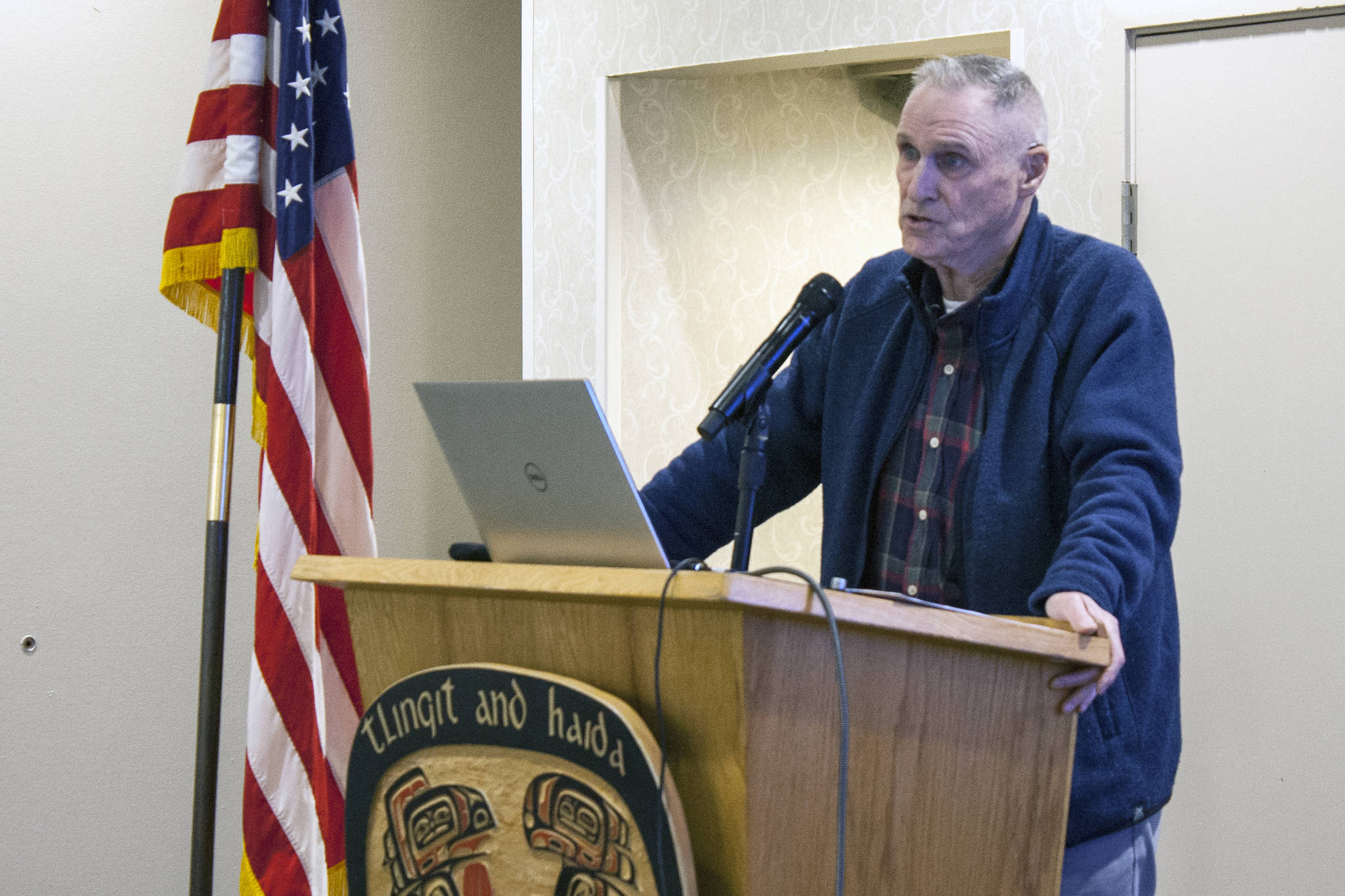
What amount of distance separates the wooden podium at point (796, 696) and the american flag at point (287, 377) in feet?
3.61

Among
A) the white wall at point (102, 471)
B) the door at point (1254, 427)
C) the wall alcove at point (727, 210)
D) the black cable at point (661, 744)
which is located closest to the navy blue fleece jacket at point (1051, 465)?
the black cable at point (661, 744)

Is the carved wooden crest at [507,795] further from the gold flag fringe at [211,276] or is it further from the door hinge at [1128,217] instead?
the door hinge at [1128,217]

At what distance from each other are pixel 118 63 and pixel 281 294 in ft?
3.03

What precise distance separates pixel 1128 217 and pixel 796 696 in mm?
1993

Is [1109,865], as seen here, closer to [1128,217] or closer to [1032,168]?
[1032,168]

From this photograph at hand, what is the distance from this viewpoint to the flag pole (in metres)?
2.20

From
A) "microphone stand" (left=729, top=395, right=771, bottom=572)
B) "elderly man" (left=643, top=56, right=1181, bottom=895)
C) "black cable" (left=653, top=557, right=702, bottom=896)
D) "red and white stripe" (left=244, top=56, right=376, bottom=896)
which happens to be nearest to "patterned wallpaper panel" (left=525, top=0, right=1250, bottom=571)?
"red and white stripe" (left=244, top=56, right=376, bottom=896)

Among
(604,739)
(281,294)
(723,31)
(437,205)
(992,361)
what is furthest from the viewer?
(437,205)

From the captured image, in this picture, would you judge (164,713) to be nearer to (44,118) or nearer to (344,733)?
(344,733)

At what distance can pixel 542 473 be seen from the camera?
3.68 ft

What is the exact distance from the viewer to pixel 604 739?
976 mm

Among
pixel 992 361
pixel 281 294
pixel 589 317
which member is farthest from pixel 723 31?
pixel 992 361

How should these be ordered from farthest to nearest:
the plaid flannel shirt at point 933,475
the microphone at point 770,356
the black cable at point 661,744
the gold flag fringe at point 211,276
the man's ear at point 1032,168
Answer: the gold flag fringe at point 211,276
the man's ear at point 1032,168
the plaid flannel shirt at point 933,475
the microphone at point 770,356
the black cable at point 661,744

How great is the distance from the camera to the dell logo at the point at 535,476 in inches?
44.3
